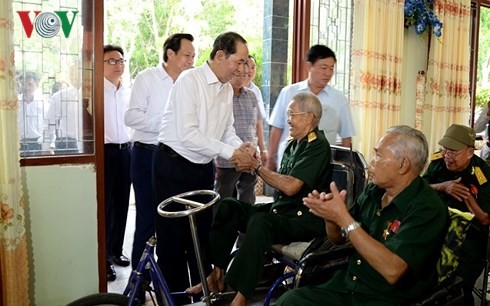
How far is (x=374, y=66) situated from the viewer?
3.98 metres

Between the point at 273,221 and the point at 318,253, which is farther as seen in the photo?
the point at 273,221

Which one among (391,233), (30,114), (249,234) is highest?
(30,114)

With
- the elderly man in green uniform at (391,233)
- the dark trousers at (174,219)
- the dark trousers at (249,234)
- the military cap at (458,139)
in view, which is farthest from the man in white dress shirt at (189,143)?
the military cap at (458,139)

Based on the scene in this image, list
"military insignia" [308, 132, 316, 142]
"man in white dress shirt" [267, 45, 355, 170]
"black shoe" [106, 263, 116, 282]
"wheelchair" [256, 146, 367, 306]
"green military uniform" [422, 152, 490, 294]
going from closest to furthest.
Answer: "wheelchair" [256, 146, 367, 306]
"green military uniform" [422, 152, 490, 294]
"military insignia" [308, 132, 316, 142]
"black shoe" [106, 263, 116, 282]
"man in white dress shirt" [267, 45, 355, 170]

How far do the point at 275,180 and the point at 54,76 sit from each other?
125 centimetres

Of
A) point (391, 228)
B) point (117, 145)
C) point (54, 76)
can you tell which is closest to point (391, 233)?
point (391, 228)

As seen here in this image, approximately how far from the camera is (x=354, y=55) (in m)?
3.97

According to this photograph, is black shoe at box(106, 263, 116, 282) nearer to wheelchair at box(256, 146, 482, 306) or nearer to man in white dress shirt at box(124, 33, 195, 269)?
man in white dress shirt at box(124, 33, 195, 269)

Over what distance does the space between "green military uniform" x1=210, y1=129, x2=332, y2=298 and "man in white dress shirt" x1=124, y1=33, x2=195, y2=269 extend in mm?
701

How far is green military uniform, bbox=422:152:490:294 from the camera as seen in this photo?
7.19ft

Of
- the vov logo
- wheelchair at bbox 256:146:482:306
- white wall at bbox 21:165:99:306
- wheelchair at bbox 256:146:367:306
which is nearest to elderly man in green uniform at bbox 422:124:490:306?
wheelchair at bbox 256:146:482:306

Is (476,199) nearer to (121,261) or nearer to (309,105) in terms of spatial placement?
(309,105)

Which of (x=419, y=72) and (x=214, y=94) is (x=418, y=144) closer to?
(x=214, y=94)

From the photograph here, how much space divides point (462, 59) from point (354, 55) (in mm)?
1436
